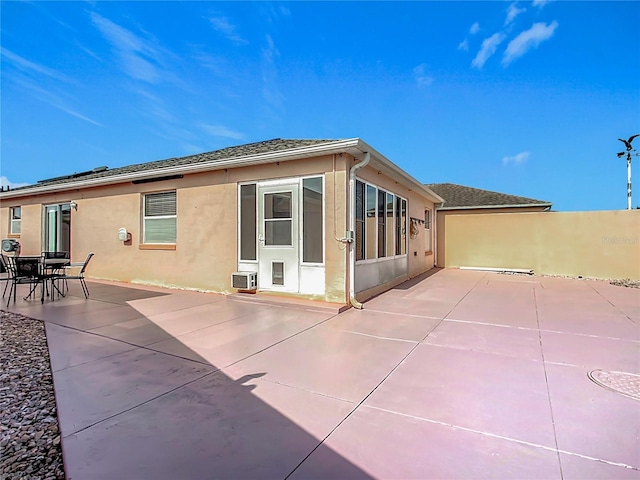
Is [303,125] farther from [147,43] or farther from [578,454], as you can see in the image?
[578,454]

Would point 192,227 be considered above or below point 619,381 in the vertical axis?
above

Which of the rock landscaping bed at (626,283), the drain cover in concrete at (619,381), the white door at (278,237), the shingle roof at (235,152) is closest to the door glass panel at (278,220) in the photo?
the white door at (278,237)

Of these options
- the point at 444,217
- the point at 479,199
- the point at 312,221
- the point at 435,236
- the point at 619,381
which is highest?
the point at 479,199

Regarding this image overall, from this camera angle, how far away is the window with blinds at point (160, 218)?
340 inches

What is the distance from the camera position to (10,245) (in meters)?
12.2

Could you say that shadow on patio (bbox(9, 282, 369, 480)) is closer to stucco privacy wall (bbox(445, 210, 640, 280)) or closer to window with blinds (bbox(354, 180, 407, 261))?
window with blinds (bbox(354, 180, 407, 261))

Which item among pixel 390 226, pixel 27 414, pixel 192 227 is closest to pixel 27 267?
pixel 192 227

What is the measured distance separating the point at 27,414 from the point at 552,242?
14815 mm

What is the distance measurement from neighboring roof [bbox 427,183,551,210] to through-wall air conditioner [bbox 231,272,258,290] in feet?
34.8

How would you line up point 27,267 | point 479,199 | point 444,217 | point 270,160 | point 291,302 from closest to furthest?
point 291,302 < point 27,267 < point 270,160 < point 444,217 < point 479,199

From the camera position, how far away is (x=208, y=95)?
41.5 feet

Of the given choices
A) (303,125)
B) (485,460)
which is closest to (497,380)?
(485,460)

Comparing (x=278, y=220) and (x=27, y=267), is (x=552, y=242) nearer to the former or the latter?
(x=278, y=220)

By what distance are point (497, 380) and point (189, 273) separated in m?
7.26
